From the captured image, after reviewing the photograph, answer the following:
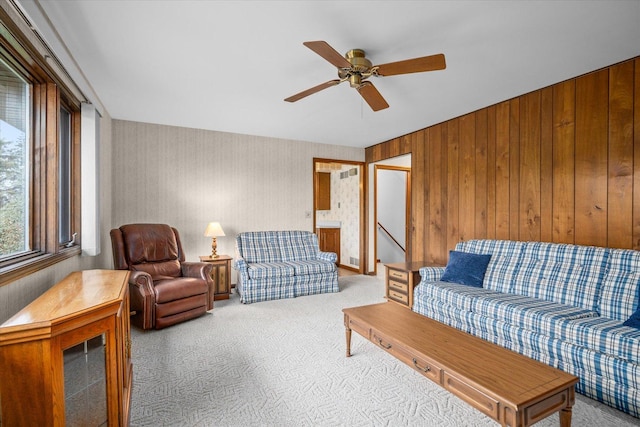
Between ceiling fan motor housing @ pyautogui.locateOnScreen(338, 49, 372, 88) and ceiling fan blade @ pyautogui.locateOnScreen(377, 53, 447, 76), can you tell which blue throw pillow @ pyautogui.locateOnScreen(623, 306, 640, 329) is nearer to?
ceiling fan blade @ pyautogui.locateOnScreen(377, 53, 447, 76)

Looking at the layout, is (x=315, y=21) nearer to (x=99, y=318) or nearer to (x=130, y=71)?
(x=130, y=71)

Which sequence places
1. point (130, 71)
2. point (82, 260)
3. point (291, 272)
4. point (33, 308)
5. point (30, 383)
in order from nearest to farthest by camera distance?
point (30, 383)
point (33, 308)
point (130, 71)
point (82, 260)
point (291, 272)

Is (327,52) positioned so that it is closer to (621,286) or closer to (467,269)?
(467,269)

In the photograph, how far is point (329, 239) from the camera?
7.17m

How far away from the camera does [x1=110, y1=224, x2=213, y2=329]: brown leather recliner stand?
127 inches

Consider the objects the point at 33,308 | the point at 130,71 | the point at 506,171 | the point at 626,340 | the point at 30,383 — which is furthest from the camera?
the point at 506,171

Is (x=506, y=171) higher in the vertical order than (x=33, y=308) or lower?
higher

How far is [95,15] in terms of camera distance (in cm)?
208

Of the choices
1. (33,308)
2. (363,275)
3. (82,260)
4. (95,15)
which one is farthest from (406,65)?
(363,275)

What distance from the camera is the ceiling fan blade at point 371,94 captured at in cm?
259

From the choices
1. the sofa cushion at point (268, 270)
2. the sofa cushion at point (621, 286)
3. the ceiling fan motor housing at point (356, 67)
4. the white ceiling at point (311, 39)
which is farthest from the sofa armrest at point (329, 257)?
the sofa cushion at point (621, 286)

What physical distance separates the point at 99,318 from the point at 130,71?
241 centimetres

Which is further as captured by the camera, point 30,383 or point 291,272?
point 291,272

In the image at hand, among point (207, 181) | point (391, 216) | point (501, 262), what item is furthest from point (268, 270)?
point (391, 216)
